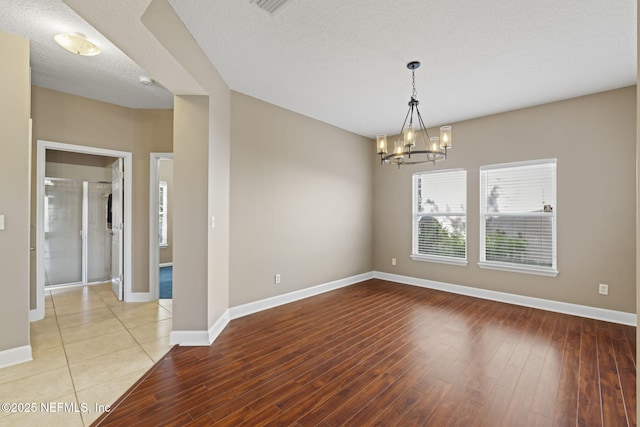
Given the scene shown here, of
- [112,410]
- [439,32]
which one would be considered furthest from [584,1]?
[112,410]

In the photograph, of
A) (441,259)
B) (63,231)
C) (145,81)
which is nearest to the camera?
(145,81)

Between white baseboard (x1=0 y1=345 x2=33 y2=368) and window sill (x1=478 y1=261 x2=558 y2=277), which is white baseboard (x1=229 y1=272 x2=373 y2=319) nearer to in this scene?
white baseboard (x1=0 y1=345 x2=33 y2=368)

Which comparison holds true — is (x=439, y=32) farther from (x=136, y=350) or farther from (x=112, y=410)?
(x=136, y=350)

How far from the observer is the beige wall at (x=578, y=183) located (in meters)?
3.42

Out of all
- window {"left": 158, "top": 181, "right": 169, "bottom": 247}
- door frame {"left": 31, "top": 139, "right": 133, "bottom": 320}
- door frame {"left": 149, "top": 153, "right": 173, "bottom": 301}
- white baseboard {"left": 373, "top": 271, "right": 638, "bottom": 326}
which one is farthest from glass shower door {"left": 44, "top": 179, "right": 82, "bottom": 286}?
white baseboard {"left": 373, "top": 271, "right": 638, "bottom": 326}

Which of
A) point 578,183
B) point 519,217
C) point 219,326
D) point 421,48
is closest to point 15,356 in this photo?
point 219,326

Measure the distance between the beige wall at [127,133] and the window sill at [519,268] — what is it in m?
5.39

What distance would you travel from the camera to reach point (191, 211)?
287 centimetres

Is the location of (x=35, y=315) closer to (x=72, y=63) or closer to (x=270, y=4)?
(x=72, y=63)

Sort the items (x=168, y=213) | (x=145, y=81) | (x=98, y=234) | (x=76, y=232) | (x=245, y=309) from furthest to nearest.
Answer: (x=168, y=213) < (x=98, y=234) < (x=76, y=232) < (x=245, y=309) < (x=145, y=81)

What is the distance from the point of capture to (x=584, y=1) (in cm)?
207

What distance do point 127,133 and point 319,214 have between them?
10.6 feet

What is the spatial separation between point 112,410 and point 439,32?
3.88m

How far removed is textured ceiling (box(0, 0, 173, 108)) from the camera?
2238 mm
